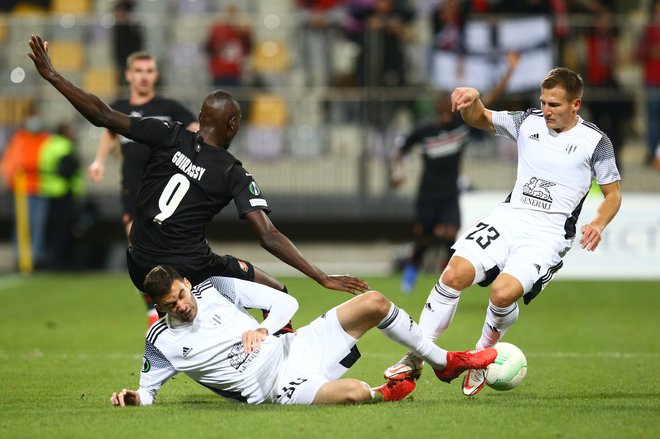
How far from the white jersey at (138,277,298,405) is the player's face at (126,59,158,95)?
13.6 ft

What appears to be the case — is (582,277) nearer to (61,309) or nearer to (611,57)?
(611,57)

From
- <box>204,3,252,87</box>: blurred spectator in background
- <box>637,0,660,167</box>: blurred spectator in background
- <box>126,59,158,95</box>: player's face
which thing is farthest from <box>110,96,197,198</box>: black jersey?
<box>637,0,660,167</box>: blurred spectator in background

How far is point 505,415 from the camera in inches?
265

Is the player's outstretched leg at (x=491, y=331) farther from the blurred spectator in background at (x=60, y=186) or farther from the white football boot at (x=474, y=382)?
the blurred spectator in background at (x=60, y=186)


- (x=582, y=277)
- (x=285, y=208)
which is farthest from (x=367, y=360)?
(x=285, y=208)

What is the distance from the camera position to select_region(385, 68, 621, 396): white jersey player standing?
780 cm

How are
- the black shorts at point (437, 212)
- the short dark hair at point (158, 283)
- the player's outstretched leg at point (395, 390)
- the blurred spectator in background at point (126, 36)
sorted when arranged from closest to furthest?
the short dark hair at point (158, 283) < the player's outstretched leg at point (395, 390) < the black shorts at point (437, 212) < the blurred spectator in background at point (126, 36)

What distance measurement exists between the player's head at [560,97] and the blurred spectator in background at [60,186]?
12.5 meters

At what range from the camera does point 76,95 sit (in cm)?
700

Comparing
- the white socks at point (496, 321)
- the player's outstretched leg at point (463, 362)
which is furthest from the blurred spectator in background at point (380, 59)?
the player's outstretched leg at point (463, 362)

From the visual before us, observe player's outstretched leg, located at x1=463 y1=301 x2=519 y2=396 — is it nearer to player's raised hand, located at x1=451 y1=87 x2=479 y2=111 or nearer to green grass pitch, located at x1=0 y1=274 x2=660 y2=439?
green grass pitch, located at x1=0 y1=274 x2=660 y2=439

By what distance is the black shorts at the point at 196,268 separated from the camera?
7.44m

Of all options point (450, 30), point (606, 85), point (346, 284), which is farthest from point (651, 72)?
point (346, 284)

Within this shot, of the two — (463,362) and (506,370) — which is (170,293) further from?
(506,370)
